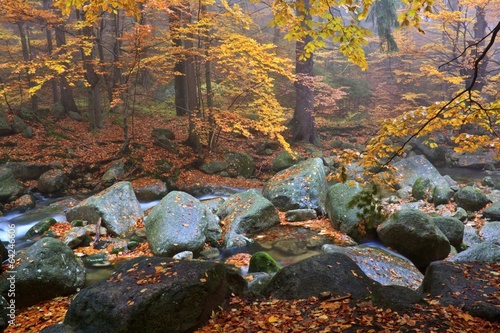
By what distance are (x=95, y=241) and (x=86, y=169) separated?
5.18m

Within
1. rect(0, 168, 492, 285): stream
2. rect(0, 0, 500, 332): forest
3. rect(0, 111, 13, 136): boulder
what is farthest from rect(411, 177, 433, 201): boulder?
rect(0, 111, 13, 136): boulder

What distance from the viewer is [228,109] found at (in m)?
13.0

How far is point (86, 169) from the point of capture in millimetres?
11867

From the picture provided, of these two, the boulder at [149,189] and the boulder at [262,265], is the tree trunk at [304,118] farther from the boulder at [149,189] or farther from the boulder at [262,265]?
the boulder at [262,265]

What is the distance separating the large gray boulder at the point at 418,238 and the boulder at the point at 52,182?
973cm

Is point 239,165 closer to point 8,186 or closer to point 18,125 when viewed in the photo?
point 8,186

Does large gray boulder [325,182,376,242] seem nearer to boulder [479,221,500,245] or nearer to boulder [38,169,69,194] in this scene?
boulder [479,221,500,245]

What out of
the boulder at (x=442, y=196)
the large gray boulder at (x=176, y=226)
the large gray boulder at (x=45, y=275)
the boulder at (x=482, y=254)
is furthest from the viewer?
the boulder at (x=442, y=196)

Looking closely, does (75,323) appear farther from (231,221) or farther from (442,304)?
(231,221)

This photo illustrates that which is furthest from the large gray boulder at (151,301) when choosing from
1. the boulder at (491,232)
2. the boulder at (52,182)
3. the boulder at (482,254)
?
the boulder at (52,182)

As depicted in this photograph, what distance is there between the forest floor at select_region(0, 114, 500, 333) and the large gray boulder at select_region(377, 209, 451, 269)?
1581 mm

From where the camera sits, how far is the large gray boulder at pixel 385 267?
5.94 metres

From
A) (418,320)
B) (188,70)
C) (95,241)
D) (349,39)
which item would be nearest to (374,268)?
(418,320)

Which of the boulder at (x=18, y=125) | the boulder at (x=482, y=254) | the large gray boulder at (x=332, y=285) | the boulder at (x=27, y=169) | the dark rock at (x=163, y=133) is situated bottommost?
the boulder at (x=482, y=254)
